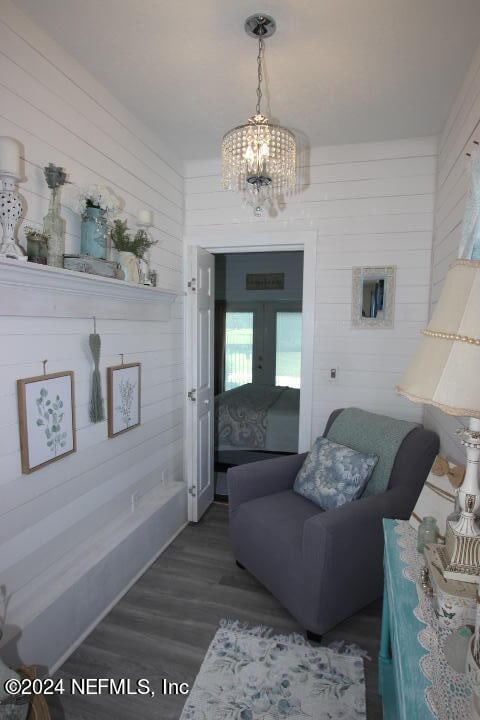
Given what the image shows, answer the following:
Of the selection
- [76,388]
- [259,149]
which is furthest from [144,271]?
[259,149]

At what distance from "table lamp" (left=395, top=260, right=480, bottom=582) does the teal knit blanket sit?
1.11 m

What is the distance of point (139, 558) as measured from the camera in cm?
240

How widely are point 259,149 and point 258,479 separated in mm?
1807

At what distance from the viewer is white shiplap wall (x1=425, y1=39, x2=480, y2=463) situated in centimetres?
180

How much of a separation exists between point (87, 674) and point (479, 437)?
190 centimetres

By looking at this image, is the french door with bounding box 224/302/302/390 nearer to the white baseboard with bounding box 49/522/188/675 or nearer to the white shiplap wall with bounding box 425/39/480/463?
the white shiplap wall with bounding box 425/39/480/463

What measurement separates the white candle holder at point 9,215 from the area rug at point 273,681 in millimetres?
1917

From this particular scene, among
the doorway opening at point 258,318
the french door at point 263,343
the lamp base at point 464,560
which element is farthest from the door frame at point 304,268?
the french door at point 263,343

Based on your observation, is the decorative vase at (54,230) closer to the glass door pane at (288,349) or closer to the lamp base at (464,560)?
the lamp base at (464,560)

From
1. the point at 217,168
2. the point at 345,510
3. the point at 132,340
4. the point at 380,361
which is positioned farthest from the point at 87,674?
the point at 217,168

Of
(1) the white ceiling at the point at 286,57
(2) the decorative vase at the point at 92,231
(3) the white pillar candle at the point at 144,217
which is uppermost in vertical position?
(1) the white ceiling at the point at 286,57

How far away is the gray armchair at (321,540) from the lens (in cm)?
185

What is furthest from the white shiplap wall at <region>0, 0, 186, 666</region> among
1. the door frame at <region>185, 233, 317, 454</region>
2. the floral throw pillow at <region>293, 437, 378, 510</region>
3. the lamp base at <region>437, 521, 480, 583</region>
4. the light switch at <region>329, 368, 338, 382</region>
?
the lamp base at <region>437, 521, 480, 583</region>

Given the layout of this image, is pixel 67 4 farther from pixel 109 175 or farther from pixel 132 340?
pixel 132 340
